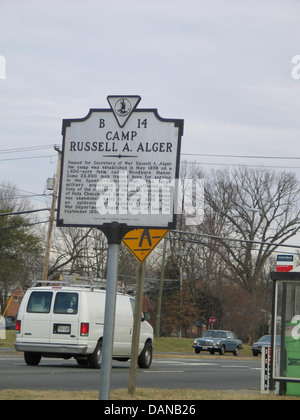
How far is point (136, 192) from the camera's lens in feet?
25.7

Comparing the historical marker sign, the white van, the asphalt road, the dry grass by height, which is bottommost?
the asphalt road

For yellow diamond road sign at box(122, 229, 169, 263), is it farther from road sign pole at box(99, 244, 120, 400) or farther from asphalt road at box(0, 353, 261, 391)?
road sign pole at box(99, 244, 120, 400)

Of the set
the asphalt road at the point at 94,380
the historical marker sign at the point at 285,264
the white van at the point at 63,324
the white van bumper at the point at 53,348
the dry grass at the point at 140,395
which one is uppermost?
the historical marker sign at the point at 285,264

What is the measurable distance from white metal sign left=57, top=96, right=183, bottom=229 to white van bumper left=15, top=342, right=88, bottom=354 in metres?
11.7

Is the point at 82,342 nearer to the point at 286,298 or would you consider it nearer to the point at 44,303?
the point at 44,303

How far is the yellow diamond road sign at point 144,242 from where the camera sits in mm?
12680

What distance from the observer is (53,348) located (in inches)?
766

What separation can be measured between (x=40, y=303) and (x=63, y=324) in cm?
89

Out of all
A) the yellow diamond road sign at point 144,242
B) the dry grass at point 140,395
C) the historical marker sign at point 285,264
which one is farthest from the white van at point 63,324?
the yellow diamond road sign at point 144,242

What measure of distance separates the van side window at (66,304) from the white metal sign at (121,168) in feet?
39.5

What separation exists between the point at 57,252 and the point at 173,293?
12.6 meters

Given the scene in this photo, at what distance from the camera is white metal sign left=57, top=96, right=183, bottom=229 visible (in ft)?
25.7

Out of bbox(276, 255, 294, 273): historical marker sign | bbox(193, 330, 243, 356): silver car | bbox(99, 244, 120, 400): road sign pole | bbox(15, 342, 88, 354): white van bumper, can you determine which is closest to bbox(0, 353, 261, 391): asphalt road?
bbox(15, 342, 88, 354): white van bumper

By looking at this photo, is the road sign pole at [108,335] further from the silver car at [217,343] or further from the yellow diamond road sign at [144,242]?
the silver car at [217,343]
